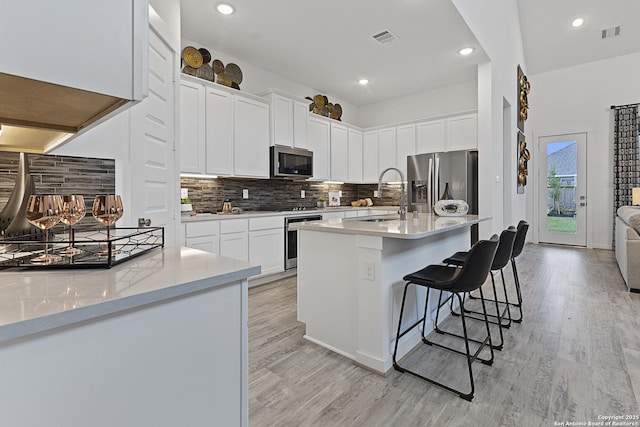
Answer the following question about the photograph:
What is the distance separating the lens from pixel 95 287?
70 centimetres

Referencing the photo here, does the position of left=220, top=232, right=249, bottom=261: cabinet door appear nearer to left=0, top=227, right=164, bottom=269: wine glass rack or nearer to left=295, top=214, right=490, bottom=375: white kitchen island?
left=295, top=214, right=490, bottom=375: white kitchen island

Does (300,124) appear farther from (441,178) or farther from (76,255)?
(76,255)

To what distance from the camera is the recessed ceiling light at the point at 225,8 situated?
3.13m

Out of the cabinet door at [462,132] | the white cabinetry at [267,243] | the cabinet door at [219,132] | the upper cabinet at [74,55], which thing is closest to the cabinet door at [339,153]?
the cabinet door at [462,132]

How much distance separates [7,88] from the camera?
71cm

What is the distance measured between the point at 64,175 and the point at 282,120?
10.1 ft

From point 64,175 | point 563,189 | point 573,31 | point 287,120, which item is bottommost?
point 64,175

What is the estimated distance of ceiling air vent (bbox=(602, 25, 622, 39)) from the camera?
556 cm

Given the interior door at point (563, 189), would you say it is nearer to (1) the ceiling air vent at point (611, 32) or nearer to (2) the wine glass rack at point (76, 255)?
(1) the ceiling air vent at point (611, 32)

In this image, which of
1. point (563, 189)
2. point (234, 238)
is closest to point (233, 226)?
point (234, 238)

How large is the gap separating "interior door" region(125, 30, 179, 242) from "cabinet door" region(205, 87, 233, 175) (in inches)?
40.8

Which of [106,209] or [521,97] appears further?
[521,97]

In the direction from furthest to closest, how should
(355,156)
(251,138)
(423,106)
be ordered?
(355,156)
(423,106)
(251,138)

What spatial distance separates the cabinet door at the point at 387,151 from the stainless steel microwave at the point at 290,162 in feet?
5.56
